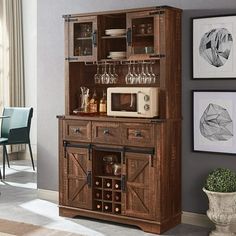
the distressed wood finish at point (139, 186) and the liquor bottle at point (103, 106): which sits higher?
the liquor bottle at point (103, 106)

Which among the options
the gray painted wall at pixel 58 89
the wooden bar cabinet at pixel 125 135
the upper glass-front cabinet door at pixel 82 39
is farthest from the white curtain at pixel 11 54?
the upper glass-front cabinet door at pixel 82 39

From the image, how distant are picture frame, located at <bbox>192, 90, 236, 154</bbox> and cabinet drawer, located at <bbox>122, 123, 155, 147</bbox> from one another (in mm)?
467

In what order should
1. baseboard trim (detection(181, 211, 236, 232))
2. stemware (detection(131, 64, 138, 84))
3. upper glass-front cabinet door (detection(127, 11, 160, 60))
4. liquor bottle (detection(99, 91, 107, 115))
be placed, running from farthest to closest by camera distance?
liquor bottle (detection(99, 91, 107, 115)) → stemware (detection(131, 64, 138, 84)) → baseboard trim (detection(181, 211, 236, 232)) → upper glass-front cabinet door (detection(127, 11, 160, 60))

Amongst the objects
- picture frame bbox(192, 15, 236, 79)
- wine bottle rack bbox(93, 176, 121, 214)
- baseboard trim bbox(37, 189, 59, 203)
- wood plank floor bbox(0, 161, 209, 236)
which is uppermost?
picture frame bbox(192, 15, 236, 79)

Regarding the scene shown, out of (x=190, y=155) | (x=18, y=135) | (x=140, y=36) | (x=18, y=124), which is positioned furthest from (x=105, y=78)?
(x=18, y=124)

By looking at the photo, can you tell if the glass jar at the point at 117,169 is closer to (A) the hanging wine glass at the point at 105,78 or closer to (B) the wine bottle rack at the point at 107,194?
(B) the wine bottle rack at the point at 107,194

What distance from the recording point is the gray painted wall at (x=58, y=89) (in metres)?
4.64

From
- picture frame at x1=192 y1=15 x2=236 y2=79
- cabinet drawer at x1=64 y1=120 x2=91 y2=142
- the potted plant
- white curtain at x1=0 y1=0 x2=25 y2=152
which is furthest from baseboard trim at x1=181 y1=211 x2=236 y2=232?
white curtain at x1=0 y1=0 x2=25 y2=152

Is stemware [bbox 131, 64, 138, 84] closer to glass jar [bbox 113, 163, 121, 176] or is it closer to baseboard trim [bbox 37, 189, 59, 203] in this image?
glass jar [bbox 113, 163, 121, 176]

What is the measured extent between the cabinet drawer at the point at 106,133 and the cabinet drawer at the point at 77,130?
0.07 meters

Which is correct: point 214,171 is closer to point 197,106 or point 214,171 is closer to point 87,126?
point 197,106

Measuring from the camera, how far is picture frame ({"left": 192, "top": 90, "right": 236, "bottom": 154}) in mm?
4422

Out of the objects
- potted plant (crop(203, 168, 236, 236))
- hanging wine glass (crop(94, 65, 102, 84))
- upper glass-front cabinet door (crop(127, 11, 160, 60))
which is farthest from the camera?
hanging wine glass (crop(94, 65, 102, 84))

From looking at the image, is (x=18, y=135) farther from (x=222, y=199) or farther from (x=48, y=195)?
(x=222, y=199)
